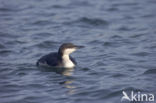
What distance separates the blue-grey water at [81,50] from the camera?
12070mm

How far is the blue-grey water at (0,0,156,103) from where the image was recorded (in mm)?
12070

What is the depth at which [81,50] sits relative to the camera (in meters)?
16.2

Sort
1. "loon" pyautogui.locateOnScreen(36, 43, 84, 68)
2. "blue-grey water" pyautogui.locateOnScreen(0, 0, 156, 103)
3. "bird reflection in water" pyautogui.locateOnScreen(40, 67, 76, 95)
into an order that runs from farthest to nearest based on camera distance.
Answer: "loon" pyautogui.locateOnScreen(36, 43, 84, 68), "bird reflection in water" pyautogui.locateOnScreen(40, 67, 76, 95), "blue-grey water" pyautogui.locateOnScreen(0, 0, 156, 103)

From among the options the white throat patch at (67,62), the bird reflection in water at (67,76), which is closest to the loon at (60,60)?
the white throat patch at (67,62)

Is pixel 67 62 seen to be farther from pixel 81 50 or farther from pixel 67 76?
pixel 81 50

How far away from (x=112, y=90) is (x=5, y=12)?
11390 millimetres

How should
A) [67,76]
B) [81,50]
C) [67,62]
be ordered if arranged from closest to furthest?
[67,76]
[67,62]
[81,50]

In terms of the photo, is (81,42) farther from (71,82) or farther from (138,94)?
(138,94)

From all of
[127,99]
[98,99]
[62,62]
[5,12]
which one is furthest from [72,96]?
[5,12]

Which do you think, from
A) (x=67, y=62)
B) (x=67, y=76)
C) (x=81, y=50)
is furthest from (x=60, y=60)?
(x=81, y=50)

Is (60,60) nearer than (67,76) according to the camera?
No

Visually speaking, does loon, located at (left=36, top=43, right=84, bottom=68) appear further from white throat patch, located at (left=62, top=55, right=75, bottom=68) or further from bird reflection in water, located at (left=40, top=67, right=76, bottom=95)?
bird reflection in water, located at (left=40, top=67, right=76, bottom=95)

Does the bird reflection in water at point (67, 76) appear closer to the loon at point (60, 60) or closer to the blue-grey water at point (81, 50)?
the blue-grey water at point (81, 50)

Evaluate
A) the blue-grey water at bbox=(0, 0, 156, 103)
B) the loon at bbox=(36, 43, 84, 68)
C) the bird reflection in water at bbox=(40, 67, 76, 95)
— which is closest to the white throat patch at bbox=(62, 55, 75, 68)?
the loon at bbox=(36, 43, 84, 68)
